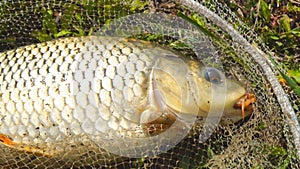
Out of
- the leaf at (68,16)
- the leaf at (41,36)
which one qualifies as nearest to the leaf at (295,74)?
the leaf at (68,16)

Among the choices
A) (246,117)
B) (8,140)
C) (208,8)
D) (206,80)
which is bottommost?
(8,140)

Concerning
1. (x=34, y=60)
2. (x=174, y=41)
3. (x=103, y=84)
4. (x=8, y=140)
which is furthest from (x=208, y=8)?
(x=8, y=140)

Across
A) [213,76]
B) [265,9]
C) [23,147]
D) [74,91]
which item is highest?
[265,9]

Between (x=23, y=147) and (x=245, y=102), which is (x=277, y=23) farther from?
Answer: (x=23, y=147)

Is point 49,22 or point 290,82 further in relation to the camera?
point 49,22

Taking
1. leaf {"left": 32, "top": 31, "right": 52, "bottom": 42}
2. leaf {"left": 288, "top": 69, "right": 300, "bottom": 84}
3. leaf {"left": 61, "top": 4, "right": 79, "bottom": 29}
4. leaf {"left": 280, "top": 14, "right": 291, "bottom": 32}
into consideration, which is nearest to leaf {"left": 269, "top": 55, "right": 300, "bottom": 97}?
leaf {"left": 288, "top": 69, "right": 300, "bottom": 84}

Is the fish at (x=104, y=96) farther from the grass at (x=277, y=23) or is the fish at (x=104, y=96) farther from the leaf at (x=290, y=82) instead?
the grass at (x=277, y=23)

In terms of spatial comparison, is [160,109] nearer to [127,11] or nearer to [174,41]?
[174,41]

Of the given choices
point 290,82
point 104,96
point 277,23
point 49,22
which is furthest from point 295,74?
point 49,22
